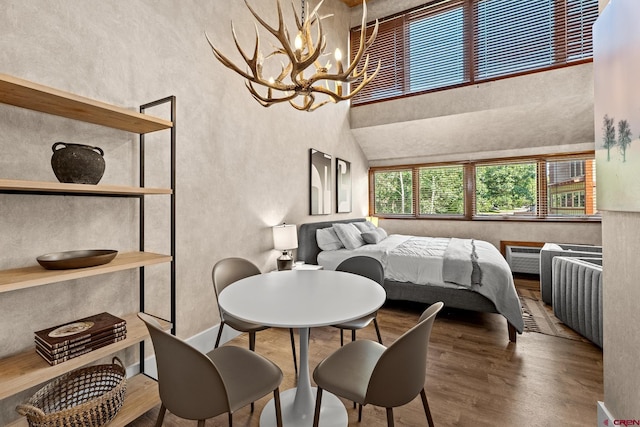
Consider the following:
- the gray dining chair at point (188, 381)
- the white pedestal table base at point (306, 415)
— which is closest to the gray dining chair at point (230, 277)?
the white pedestal table base at point (306, 415)

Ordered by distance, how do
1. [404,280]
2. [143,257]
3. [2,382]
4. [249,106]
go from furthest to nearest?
[404,280] → [249,106] → [143,257] → [2,382]

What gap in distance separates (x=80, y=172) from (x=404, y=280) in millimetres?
2989

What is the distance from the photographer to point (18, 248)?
57.2 inches

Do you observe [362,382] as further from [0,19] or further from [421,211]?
[421,211]

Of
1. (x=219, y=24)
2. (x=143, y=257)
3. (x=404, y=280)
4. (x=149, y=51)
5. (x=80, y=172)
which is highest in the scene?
(x=219, y=24)

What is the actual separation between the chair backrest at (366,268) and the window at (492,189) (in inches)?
152

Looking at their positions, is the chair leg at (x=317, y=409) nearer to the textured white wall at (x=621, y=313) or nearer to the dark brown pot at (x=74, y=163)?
the textured white wall at (x=621, y=313)

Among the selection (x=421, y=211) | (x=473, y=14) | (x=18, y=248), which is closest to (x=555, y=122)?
(x=473, y=14)

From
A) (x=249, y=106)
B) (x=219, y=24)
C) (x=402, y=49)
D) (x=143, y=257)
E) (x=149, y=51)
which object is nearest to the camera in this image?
(x=143, y=257)

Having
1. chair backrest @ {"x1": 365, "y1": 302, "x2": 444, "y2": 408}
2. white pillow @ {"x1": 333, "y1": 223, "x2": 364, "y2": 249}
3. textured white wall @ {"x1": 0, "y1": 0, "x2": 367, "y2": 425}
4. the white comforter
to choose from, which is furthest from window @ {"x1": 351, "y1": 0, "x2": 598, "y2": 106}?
chair backrest @ {"x1": 365, "y1": 302, "x2": 444, "y2": 408}

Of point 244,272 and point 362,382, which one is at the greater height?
point 244,272

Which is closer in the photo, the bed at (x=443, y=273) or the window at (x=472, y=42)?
the bed at (x=443, y=273)

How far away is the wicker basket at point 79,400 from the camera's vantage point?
4.08ft

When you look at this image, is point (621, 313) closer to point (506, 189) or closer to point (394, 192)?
point (506, 189)
